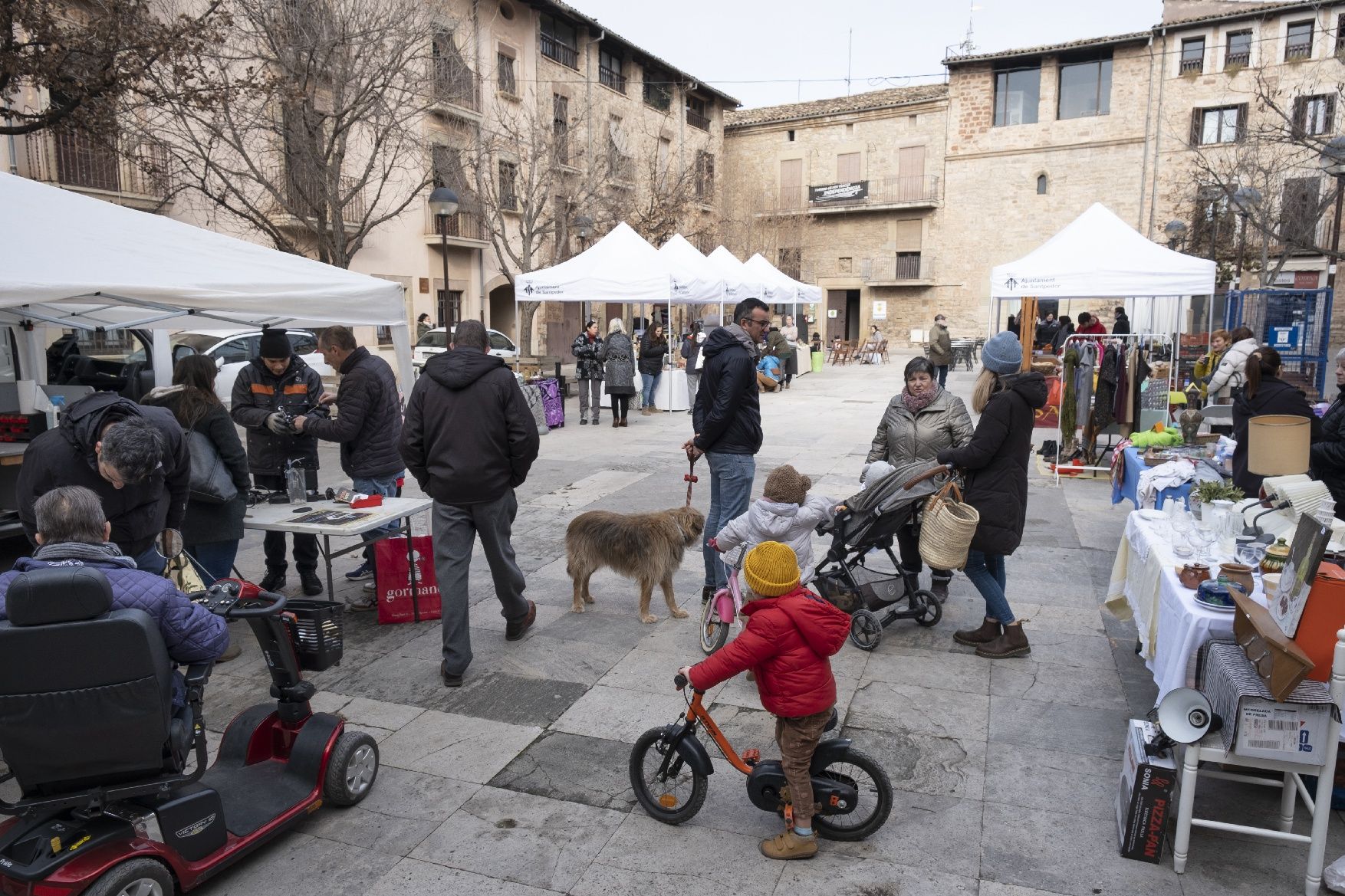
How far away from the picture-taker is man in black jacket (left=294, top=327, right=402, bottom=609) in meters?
5.57

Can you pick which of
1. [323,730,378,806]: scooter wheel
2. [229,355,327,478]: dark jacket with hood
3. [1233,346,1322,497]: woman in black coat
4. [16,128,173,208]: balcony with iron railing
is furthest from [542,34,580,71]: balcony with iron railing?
[323,730,378,806]: scooter wheel

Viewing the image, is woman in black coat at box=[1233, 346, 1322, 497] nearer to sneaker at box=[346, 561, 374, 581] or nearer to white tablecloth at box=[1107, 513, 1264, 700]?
white tablecloth at box=[1107, 513, 1264, 700]

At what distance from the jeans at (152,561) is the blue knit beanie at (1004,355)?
4.29 m

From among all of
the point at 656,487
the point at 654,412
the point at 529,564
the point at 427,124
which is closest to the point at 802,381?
the point at 654,412

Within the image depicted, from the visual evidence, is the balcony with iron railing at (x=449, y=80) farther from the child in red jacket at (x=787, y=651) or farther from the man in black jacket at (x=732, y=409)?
the child in red jacket at (x=787, y=651)

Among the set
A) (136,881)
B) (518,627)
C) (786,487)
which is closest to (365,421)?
(518,627)

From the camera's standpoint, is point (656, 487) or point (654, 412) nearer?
point (656, 487)

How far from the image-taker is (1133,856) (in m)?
3.09

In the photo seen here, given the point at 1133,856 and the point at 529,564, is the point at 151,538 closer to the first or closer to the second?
the point at 529,564

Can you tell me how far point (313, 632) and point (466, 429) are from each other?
1.44m

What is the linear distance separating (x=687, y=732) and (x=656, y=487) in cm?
623

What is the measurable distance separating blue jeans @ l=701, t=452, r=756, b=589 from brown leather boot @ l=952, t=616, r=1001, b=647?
138 centimetres

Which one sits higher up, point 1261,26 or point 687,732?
point 1261,26

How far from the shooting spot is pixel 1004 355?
4.73m
